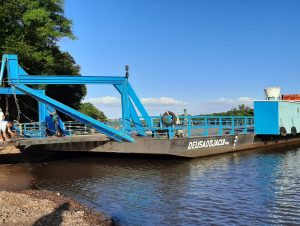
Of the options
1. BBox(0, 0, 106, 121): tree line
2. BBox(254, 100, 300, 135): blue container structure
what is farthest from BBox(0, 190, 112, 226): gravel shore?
BBox(254, 100, 300, 135): blue container structure

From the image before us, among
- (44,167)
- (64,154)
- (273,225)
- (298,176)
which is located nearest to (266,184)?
(298,176)

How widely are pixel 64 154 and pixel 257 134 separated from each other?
13723 mm

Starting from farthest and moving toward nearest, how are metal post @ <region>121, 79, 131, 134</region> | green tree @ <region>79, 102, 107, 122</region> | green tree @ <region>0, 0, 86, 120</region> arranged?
green tree @ <region>79, 102, 107, 122</region> < green tree @ <region>0, 0, 86, 120</region> < metal post @ <region>121, 79, 131, 134</region>

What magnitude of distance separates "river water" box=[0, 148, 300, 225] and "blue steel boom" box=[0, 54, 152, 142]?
1.94 m

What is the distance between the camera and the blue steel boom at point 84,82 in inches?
784

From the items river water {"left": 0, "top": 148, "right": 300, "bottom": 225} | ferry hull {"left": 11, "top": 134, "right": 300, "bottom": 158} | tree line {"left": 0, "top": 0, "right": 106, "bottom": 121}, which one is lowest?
river water {"left": 0, "top": 148, "right": 300, "bottom": 225}

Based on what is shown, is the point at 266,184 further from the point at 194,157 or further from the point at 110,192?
the point at 194,157

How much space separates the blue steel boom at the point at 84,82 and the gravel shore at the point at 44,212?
26.0 feet

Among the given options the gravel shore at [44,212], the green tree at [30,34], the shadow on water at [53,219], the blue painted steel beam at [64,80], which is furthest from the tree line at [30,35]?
→ the shadow on water at [53,219]

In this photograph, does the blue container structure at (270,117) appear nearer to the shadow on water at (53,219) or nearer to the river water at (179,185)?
the river water at (179,185)

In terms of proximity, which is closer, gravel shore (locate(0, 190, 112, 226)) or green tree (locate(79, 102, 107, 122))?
gravel shore (locate(0, 190, 112, 226))

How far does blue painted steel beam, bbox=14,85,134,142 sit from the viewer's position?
19797 millimetres

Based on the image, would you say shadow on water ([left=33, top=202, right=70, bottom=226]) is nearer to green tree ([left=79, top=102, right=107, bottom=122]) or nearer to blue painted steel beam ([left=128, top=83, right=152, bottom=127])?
blue painted steel beam ([left=128, top=83, right=152, bottom=127])

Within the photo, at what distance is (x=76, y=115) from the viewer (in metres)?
20.6
